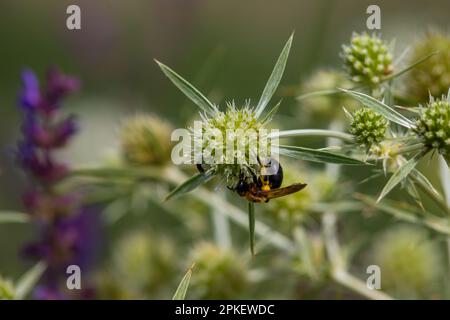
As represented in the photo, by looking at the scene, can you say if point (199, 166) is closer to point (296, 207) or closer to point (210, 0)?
point (296, 207)

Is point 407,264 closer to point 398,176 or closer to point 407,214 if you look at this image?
point 407,214

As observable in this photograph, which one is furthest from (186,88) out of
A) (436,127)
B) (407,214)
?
(407,214)

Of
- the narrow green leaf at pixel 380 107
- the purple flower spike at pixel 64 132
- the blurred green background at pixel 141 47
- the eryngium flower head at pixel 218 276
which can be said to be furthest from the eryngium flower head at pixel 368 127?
the blurred green background at pixel 141 47

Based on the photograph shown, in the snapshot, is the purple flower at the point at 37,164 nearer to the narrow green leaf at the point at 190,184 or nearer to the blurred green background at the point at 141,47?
the narrow green leaf at the point at 190,184

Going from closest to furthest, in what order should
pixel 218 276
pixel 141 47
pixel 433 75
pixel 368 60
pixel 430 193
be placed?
pixel 430 193 < pixel 368 60 < pixel 433 75 < pixel 218 276 < pixel 141 47
